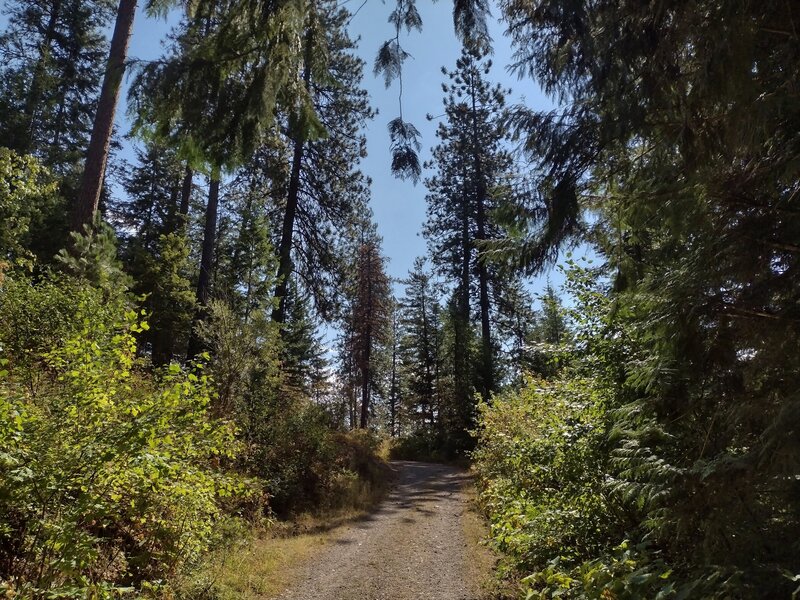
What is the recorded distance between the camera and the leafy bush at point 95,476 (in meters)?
3.51

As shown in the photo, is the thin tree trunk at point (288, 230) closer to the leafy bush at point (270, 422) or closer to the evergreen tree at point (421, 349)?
the leafy bush at point (270, 422)

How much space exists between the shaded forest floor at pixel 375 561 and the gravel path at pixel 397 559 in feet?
0.04

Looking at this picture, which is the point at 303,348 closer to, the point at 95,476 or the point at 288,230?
the point at 288,230

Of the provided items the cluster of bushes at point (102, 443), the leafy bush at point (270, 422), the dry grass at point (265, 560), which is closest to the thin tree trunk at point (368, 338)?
the leafy bush at point (270, 422)

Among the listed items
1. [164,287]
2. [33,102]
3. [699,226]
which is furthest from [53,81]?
[699,226]

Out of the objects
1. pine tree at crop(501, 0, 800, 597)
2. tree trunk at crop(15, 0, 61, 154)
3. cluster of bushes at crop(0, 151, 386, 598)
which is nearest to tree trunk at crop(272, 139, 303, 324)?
cluster of bushes at crop(0, 151, 386, 598)

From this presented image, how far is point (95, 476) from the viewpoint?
3785 mm

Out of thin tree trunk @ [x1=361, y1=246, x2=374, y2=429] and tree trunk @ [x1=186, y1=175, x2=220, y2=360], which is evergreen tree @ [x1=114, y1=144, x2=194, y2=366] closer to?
tree trunk @ [x1=186, y1=175, x2=220, y2=360]

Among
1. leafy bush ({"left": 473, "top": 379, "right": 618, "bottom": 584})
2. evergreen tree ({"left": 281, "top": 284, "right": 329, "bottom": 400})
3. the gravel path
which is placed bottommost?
the gravel path

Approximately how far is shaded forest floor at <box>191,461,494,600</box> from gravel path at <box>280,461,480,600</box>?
0.04 ft

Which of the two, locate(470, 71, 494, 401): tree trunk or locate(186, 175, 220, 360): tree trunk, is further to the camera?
locate(470, 71, 494, 401): tree trunk

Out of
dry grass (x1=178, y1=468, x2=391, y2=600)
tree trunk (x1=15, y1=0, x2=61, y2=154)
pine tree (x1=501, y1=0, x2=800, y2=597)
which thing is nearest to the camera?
pine tree (x1=501, y1=0, x2=800, y2=597)

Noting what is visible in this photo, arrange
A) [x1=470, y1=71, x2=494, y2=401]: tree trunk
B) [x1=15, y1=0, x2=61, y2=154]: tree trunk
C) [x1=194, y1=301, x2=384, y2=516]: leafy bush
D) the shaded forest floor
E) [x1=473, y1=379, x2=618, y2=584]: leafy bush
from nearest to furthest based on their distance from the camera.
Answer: [x1=473, y1=379, x2=618, y2=584]: leafy bush < the shaded forest floor < [x1=194, y1=301, x2=384, y2=516]: leafy bush < [x1=15, y1=0, x2=61, y2=154]: tree trunk < [x1=470, y1=71, x2=494, y2=401]: tree trunk

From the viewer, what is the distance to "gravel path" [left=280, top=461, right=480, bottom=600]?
6.82 m
